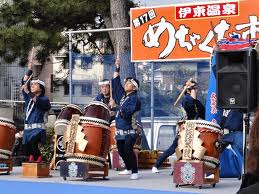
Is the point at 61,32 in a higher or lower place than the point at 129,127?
higher

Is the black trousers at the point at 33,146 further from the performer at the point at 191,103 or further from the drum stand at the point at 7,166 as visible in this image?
the performer at the point at 191,103

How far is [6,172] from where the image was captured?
7.79 m

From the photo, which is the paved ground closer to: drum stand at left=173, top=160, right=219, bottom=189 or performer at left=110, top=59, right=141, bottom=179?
drum stand at left=173, top=160, right=219, bottom=189

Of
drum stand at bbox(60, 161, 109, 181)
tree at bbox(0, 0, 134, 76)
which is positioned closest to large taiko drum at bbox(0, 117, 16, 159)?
drum stand at bbox(60, 161, 109, 181)

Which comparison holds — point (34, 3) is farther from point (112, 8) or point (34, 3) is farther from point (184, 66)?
point (184, 66)

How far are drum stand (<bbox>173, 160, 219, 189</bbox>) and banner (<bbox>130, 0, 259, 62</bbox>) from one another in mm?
2742

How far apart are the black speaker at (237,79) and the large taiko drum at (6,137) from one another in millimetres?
3000

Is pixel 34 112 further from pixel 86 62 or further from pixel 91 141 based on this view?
pixel 86 62

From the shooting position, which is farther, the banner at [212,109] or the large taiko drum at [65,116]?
the large taiko drum at [65,116]

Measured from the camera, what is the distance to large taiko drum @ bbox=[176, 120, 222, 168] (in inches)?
244

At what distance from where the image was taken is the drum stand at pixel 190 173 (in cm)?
617

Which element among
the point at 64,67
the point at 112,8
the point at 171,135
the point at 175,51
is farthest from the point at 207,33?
the point at 64,67

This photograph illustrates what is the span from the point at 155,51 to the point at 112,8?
2.26 m

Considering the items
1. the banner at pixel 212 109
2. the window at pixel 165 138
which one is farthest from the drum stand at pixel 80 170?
the window at pixel 165 138
